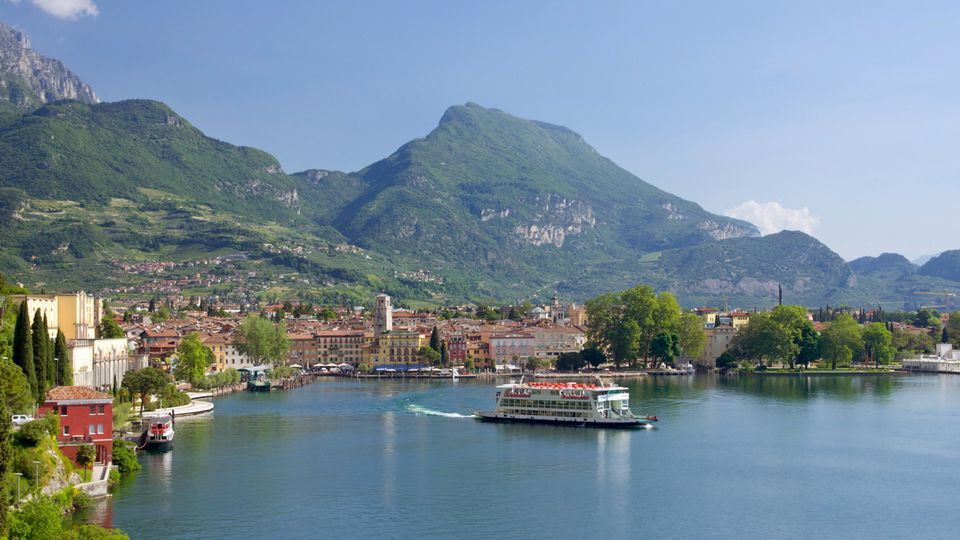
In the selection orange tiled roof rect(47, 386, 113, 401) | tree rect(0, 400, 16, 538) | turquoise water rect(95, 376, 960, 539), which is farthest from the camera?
orange tiled roof rect(47, 386, 113, 401)

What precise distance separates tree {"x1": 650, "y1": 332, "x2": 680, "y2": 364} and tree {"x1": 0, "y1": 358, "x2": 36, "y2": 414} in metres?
62.5

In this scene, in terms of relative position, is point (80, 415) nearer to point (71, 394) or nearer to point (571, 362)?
point (71, 394)

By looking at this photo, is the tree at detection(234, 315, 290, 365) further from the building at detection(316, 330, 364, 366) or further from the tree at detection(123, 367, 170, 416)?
the tree at detection(123, 367, 170, 416)

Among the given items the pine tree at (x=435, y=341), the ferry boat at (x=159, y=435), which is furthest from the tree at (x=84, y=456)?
the pine tree at (x=435, y=341)

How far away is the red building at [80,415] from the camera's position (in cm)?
3409

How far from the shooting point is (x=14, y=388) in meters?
32.9

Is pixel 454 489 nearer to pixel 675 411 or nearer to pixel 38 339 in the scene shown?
pixel 38 339

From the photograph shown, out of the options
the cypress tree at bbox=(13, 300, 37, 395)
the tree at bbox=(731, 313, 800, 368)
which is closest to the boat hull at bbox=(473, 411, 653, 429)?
the cypress tree at bbox=(13, 300, 37, 395)

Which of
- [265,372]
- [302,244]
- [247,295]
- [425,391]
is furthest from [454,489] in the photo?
[302,244]

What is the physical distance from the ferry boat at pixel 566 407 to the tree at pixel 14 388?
25.2m

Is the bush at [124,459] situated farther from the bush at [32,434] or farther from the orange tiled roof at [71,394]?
the bush at [32,434]

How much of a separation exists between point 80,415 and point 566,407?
25.4 metres

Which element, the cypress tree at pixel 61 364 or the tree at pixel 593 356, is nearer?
the cypress tree at pixel 61 364

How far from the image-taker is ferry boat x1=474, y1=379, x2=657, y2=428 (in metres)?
52.9
